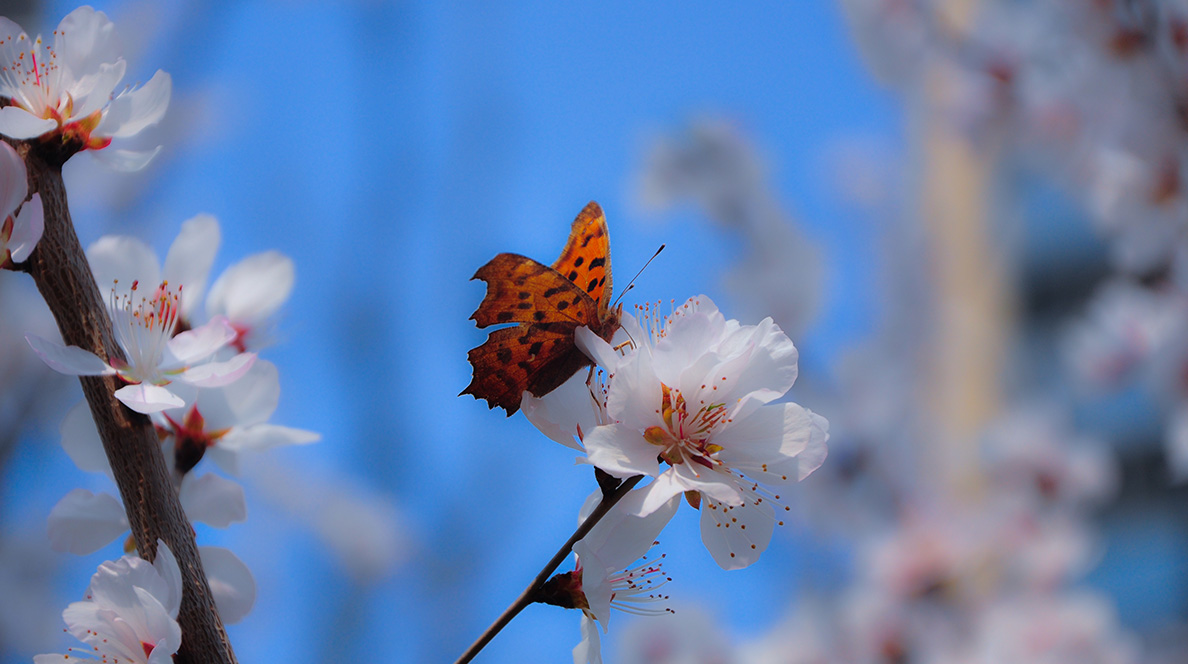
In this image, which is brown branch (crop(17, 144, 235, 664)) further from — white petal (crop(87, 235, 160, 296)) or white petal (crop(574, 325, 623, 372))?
white petal (crop(574, 325, 623, 372))

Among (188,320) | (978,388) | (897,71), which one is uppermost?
(978,388)

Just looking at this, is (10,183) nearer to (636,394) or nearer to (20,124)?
(20,124)

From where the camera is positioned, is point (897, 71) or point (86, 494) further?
point (897, 71)

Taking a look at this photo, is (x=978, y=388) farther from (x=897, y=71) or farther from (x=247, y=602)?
(x=247, y=602)

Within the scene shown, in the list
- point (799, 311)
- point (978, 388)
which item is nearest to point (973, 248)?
point (978, 388)

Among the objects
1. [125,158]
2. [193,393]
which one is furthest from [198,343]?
[125,158]

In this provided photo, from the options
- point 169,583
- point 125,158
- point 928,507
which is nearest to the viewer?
point 169,583

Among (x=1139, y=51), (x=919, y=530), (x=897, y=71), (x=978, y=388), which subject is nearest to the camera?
(x=1139, y=51)
